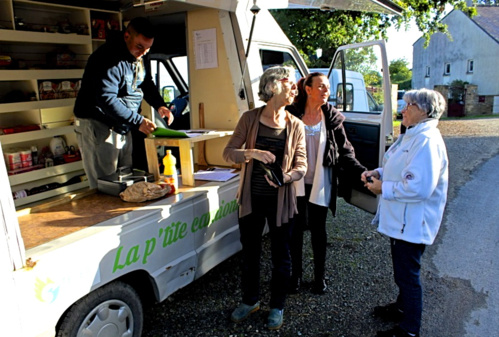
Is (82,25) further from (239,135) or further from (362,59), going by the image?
(362,59)

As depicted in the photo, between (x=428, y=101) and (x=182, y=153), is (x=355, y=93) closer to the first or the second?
(x=428, y=101)

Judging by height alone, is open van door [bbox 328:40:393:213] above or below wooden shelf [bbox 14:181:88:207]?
above

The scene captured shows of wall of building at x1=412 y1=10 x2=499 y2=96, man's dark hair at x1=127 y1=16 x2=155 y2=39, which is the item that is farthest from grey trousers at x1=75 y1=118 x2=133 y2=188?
wall of building at x1=412 y1=10 x2=499 y2=96

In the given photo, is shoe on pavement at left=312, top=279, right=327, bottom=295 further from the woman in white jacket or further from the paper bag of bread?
the paper bag of bread

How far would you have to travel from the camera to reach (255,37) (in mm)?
3828

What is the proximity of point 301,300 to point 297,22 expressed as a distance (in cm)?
881

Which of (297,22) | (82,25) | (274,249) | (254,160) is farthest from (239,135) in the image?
(297,22)

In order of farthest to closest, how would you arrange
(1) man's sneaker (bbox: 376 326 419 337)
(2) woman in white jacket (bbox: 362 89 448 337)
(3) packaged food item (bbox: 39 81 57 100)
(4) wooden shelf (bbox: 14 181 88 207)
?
(3) packaged food item (bbox: 39 81 57 100), (4) wooden shelf (bbox: 14 181 88 207), (1) man's sneaker (bbox: 376 326 419 337), (2) woman in white jacket (bbox: 362 89 448 337)

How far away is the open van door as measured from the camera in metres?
3.74

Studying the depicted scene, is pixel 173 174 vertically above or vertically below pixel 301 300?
above

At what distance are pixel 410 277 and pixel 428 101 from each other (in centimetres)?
111

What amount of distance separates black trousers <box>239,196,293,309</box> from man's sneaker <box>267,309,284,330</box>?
3 cm

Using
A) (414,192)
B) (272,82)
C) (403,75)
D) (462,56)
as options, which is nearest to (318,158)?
(272,82)

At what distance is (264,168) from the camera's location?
2672mm
